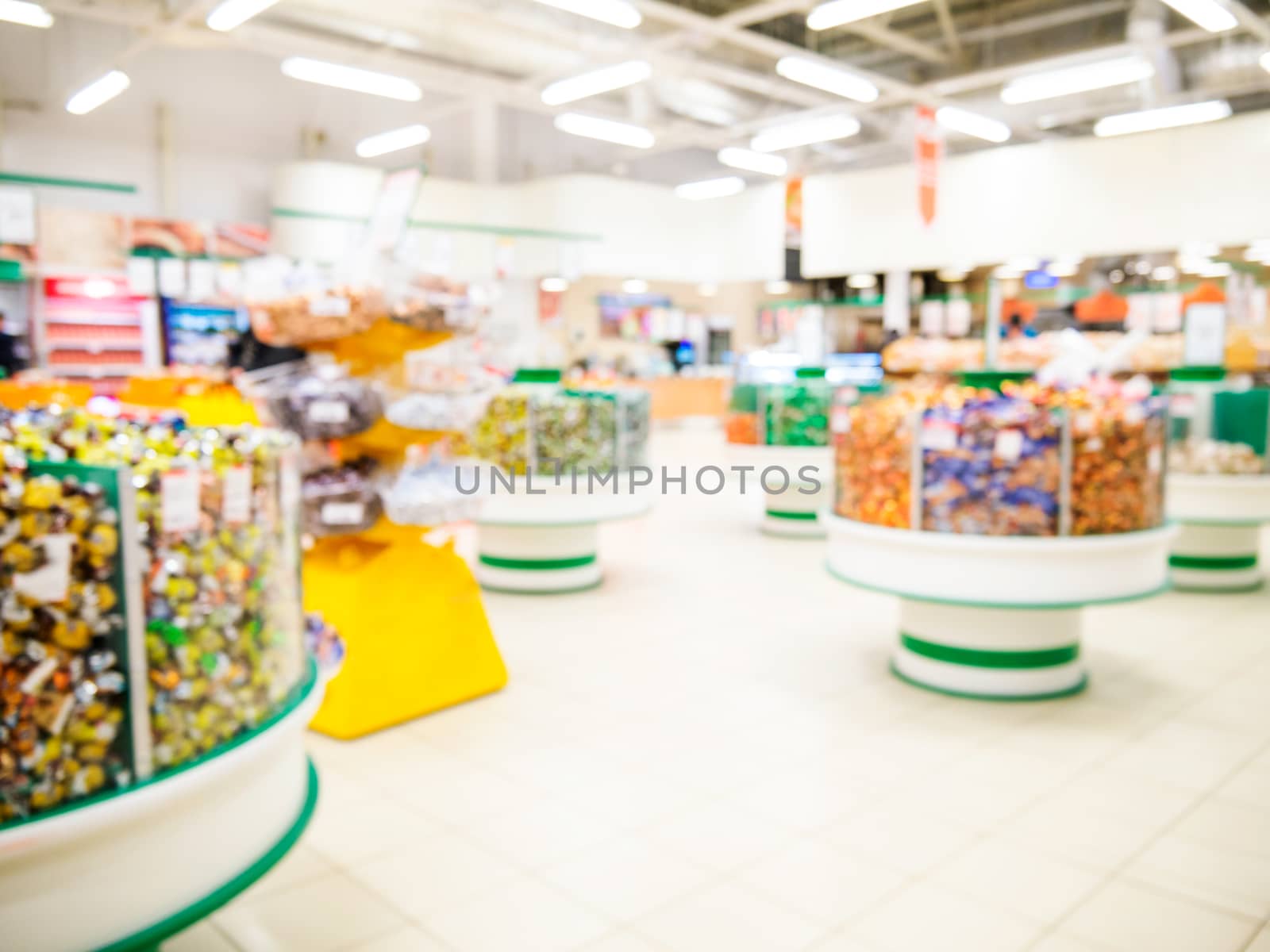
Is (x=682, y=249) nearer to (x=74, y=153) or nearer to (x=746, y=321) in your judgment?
(x=746, y=321)

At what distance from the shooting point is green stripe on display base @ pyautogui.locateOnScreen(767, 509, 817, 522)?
8.30 meters

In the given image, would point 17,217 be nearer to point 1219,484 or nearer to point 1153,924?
point 1219,484

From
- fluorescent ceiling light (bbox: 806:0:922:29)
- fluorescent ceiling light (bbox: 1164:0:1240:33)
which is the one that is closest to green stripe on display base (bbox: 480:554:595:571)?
fluorescent ceiling light (bbox: 806:0:922:29)

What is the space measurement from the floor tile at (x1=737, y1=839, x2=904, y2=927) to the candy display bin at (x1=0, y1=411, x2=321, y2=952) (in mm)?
1350

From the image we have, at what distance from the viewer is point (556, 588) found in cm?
627

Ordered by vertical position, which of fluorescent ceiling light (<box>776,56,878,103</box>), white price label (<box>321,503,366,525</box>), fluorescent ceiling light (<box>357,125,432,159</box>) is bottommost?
white price label (<box>321,503,366,525</box>)

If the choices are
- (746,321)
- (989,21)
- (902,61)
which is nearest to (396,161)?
(746,321)

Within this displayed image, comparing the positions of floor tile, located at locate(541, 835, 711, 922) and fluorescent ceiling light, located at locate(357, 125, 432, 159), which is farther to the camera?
fluorescent ceiling light, located at locate(357, 125, 432, 159)

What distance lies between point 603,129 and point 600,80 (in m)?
1.82

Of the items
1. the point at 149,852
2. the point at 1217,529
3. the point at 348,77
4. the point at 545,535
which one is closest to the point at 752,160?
the point at 348,77

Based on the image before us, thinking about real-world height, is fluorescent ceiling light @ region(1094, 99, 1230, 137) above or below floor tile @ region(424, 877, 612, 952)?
above

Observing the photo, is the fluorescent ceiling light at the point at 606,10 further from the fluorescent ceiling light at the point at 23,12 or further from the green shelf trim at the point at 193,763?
the green shelf trim at the point at 193,763

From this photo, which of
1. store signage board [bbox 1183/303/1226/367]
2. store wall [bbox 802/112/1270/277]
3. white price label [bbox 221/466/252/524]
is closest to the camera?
white price label [bbox 221/466/252/524]

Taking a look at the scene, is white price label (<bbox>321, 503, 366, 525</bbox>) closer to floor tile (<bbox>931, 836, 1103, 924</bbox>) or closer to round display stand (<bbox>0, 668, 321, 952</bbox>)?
round display stand (<bbox>0, 668, 321, 952</bbox>)
